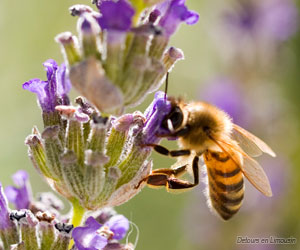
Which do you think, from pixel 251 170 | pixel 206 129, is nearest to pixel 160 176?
pixel 206 129

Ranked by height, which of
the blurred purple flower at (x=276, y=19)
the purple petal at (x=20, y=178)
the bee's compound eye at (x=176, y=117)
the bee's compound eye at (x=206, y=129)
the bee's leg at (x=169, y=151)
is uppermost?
the blurred purple flower at (x=276, y=19)

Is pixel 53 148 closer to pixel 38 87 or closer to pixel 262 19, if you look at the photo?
pixel 38 87

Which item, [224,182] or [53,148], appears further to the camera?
[224,182]

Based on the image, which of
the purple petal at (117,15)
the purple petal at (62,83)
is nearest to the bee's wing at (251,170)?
the purple petal at (62,83)

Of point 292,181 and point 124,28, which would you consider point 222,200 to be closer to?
point 124,28

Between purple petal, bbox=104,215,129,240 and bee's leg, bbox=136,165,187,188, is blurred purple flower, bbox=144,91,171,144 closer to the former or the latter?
bee's leg, bbox=136,165,187,188

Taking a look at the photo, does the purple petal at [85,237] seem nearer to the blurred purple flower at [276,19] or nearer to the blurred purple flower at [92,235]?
the blurred purple flower at [92,235]

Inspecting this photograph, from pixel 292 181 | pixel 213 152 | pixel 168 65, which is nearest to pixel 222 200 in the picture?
pixel 213 152
